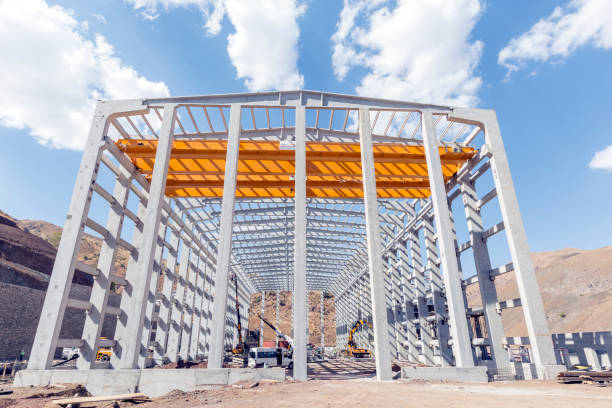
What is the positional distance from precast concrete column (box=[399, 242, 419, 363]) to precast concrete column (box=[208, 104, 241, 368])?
1736 cm

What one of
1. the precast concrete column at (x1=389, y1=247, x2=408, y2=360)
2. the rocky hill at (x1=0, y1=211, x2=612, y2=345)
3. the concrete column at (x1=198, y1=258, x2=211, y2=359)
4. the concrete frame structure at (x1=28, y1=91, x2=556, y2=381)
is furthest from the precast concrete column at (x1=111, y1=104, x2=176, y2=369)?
the rocky hill at (x1=0, y1=211, x2=612, y2=345)

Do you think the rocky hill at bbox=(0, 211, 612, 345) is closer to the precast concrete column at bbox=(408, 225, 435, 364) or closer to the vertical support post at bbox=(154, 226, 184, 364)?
the vertical support post at bbox=(154, 226, 184, 364)

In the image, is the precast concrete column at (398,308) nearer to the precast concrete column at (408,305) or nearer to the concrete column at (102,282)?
the precast concrete column at (408,305)

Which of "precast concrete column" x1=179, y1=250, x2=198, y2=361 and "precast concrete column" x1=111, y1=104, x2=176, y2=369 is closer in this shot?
"precast concrete column" x1=111, y1=104, x2=176, y2=369

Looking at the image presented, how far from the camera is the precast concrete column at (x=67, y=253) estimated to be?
1270 centimetres

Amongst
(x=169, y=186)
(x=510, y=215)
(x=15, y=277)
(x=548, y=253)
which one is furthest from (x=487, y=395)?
(x=548, y=253)

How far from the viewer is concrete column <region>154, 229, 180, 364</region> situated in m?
23.8

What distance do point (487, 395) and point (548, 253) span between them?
13912 cm

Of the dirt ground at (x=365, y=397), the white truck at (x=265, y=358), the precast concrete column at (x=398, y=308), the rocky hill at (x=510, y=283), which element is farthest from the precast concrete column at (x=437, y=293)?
the rocky hill at (x=510, y=283)

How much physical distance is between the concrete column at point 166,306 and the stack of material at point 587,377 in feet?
72.0

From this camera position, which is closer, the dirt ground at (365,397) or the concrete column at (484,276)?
the dirt ground at (365,397)

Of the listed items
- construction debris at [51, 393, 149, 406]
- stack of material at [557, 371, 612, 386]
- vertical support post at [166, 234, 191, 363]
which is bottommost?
construction debris at [51, 393, 149, 406]

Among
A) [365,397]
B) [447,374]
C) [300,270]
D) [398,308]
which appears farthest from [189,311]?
[365,397]

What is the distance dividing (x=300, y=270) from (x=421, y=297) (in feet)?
47.3
